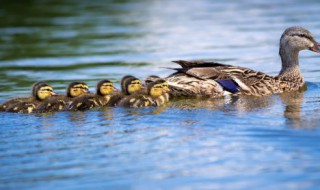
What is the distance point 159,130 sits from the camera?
28.0 feet

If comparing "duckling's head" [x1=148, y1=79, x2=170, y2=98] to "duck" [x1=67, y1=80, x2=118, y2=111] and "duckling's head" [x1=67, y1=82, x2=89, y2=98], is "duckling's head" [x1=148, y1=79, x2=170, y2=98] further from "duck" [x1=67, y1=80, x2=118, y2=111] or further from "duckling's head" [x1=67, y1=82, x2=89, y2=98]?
"duckling's head" [x1=67, y1=82, x2=89, y2=98]

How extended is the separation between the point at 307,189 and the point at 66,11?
56.1ft

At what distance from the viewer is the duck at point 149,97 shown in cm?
978

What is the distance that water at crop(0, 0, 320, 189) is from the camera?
23.0 feet

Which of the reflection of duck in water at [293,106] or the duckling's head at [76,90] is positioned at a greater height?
the duckling's head at [76,90]

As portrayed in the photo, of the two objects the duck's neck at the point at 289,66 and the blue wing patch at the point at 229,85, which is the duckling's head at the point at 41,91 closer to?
the blue wing patch at the point at 229,85

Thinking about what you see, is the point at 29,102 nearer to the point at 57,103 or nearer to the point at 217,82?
the point at 57,103

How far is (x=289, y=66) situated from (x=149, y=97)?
2.33m

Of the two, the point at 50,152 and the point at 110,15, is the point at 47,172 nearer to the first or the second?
the point at 50,152

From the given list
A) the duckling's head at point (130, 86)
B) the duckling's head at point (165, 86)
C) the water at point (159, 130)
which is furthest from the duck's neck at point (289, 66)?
the duckling's head at point (130, 86)

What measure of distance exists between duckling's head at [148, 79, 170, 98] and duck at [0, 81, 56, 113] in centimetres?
111

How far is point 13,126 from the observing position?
8.95m

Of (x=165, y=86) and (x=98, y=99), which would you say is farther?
(x=165, y=86)

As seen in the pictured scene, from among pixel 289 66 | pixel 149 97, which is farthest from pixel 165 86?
pixel 289 66
